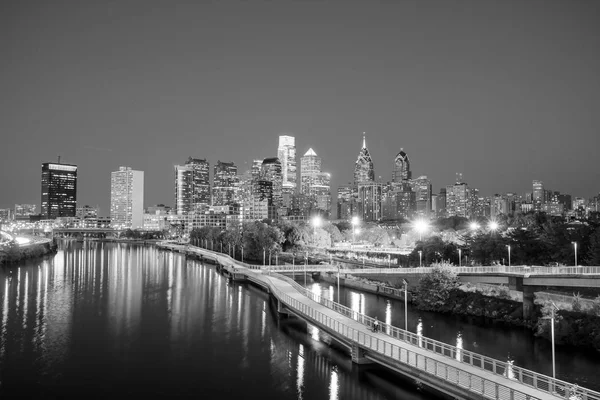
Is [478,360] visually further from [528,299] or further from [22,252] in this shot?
[22,252]

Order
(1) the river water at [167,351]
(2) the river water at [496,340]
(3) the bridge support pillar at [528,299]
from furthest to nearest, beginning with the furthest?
(3) the bridge support pillar at [528,299] < (2) the river water at [496,340] < (1) the river water at [167,351]

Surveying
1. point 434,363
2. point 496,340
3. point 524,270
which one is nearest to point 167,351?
point 434,363

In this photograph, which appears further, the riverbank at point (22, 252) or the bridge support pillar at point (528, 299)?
the riverbank at point (22, 252)

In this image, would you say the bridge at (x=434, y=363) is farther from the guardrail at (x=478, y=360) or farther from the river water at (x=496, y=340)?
the river water at (x=496, y=340)

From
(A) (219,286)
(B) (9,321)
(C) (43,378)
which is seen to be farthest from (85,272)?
(C) (43,378)

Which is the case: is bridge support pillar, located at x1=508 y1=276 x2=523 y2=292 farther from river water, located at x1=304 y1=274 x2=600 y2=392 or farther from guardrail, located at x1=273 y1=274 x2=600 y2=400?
guardrail, located at x1=273 y1=274 x2=600 y2=400

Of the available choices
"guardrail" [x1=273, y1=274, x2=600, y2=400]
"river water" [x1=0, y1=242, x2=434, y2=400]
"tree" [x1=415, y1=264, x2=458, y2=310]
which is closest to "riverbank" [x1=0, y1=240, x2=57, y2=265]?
"river water" [x1=0, y1=242, x2=434, y2=400]

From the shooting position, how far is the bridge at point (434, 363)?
23297mm

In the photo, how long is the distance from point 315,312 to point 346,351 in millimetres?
5181

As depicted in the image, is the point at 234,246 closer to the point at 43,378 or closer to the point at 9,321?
the point at 9,321

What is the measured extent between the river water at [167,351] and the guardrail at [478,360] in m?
3.17

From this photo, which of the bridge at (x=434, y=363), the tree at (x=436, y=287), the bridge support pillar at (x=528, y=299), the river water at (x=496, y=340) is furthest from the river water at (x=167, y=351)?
the bridge support pillar at (x=528, y=299)

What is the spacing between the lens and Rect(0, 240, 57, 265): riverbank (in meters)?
104

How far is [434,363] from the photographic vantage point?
27891 millimetres
